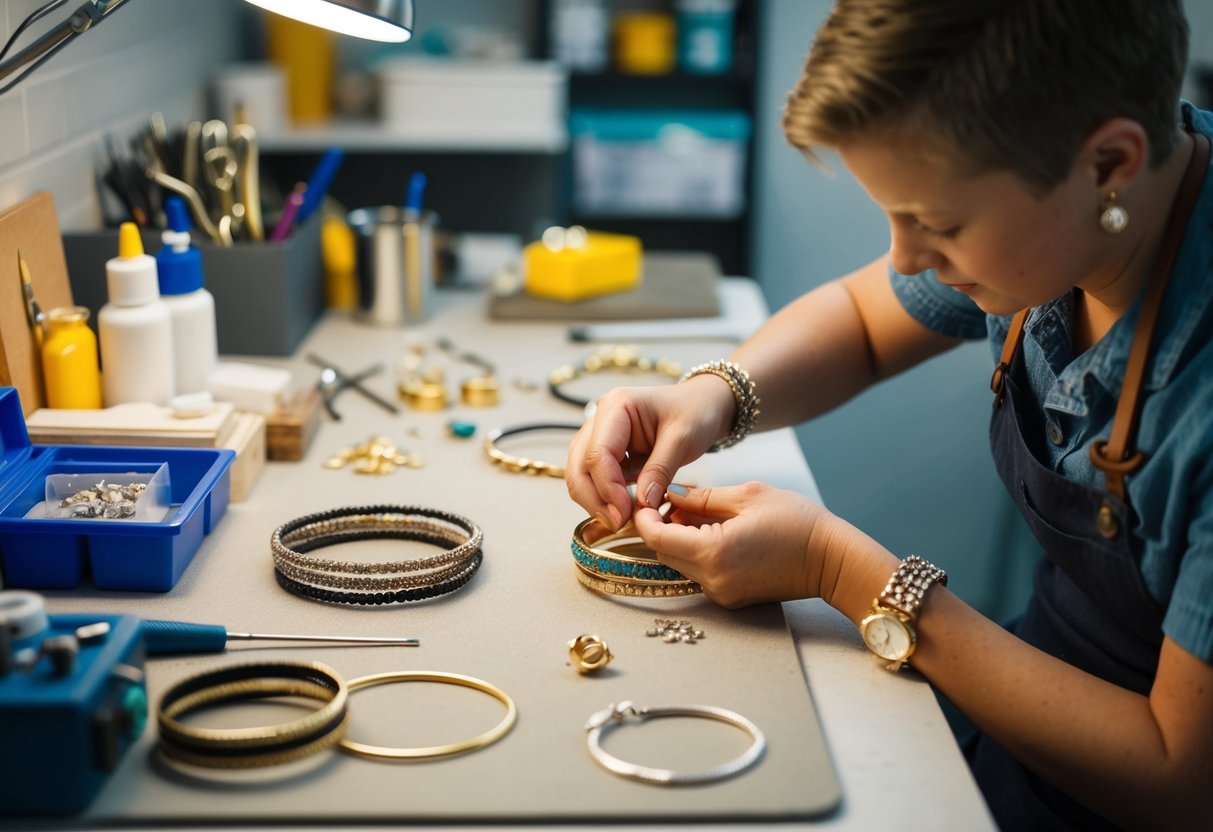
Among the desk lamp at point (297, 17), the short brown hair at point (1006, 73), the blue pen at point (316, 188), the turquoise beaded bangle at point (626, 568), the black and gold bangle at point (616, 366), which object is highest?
the desk lamp at point (297, 17)

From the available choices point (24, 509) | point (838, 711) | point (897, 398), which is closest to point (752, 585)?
point (838, 711)

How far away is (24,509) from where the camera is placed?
1.01 metres

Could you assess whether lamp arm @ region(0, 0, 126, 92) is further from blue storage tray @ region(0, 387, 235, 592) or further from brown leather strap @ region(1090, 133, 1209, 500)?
brown leather strap @ region(1090, 133, 1209, 500)

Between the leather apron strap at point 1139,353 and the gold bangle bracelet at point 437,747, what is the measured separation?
0.45 m

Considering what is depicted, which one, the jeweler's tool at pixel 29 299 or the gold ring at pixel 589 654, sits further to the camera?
the jeweler's tool at pixel 29 299

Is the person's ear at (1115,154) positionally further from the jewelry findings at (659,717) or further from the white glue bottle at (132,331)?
the white glue bottle at (132,331)

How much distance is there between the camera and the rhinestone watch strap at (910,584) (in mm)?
917

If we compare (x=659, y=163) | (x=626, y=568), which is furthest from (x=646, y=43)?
(x=626, y=568)

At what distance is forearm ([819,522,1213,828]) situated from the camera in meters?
0.85

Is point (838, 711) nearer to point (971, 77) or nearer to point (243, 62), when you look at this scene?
point (971, 77)

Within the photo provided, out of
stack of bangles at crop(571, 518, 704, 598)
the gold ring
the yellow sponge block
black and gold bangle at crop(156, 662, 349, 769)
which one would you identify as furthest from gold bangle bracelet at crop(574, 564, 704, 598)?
the yellow sponge block

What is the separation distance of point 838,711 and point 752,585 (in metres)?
0.14

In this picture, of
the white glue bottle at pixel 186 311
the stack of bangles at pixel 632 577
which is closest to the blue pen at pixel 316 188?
the white glue bottle at pixel 186 311

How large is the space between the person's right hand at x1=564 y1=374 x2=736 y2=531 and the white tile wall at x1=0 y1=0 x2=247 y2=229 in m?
0.69
